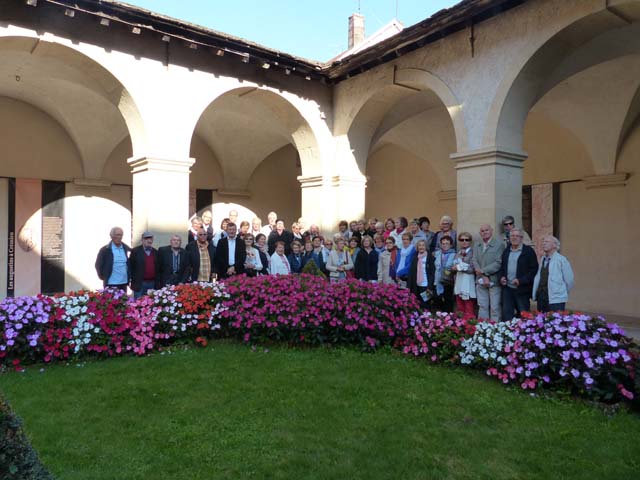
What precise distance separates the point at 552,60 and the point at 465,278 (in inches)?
135

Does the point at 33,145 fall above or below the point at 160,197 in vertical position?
above

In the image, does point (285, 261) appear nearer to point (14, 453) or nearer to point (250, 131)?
point (250, 131)

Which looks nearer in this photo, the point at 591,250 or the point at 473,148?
the point at 473,148

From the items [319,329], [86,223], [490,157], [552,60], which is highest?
[552,60]

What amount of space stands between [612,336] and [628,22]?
4.26 m

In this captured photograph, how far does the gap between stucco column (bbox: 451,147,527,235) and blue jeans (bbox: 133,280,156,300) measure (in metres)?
4.80

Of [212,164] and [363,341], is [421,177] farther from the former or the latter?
[363,341]

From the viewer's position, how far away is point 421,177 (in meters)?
14.7

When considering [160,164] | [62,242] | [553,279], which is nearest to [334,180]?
[160,164]

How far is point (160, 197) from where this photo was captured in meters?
7.88

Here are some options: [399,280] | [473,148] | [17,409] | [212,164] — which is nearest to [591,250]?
[473,148]

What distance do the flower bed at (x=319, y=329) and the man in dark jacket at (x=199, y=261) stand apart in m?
0.75

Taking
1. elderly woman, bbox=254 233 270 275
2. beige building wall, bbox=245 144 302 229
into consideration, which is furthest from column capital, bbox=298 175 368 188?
beige building wall, bbox=245 144 302 229

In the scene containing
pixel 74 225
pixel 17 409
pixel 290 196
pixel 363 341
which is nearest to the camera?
pixel 17 409
